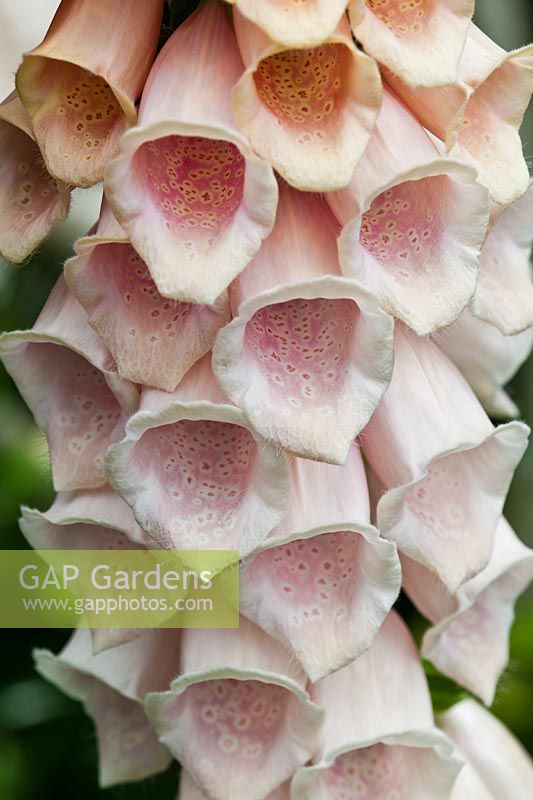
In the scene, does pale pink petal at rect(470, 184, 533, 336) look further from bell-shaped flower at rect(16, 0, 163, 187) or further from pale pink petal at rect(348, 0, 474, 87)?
bell-shaped flower at rect(16, 0, 163, 187)

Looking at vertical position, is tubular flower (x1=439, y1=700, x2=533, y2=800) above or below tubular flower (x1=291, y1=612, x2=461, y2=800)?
below

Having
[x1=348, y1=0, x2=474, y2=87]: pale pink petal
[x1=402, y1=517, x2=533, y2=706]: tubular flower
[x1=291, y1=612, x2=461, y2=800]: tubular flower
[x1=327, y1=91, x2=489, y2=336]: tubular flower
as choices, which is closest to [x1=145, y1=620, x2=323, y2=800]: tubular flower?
[x1=291, y1=612, x2=461, y2=800]: tubular flower

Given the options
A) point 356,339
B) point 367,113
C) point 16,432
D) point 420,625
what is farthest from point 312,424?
point 16,432

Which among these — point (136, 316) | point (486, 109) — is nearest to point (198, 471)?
point (136, 316)

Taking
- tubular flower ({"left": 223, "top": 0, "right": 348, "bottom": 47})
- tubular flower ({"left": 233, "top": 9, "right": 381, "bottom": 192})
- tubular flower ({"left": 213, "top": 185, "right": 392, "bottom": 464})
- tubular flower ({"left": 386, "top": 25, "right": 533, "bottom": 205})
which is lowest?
tubular flower ({"left": 213, "top": 185, "right": 392, "bottom": 464})

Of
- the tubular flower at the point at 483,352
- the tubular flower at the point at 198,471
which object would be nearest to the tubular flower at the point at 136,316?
the tubular flower at the point at 198,471

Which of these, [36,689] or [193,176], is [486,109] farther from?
[36,689]

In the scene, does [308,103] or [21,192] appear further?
[21,192]
